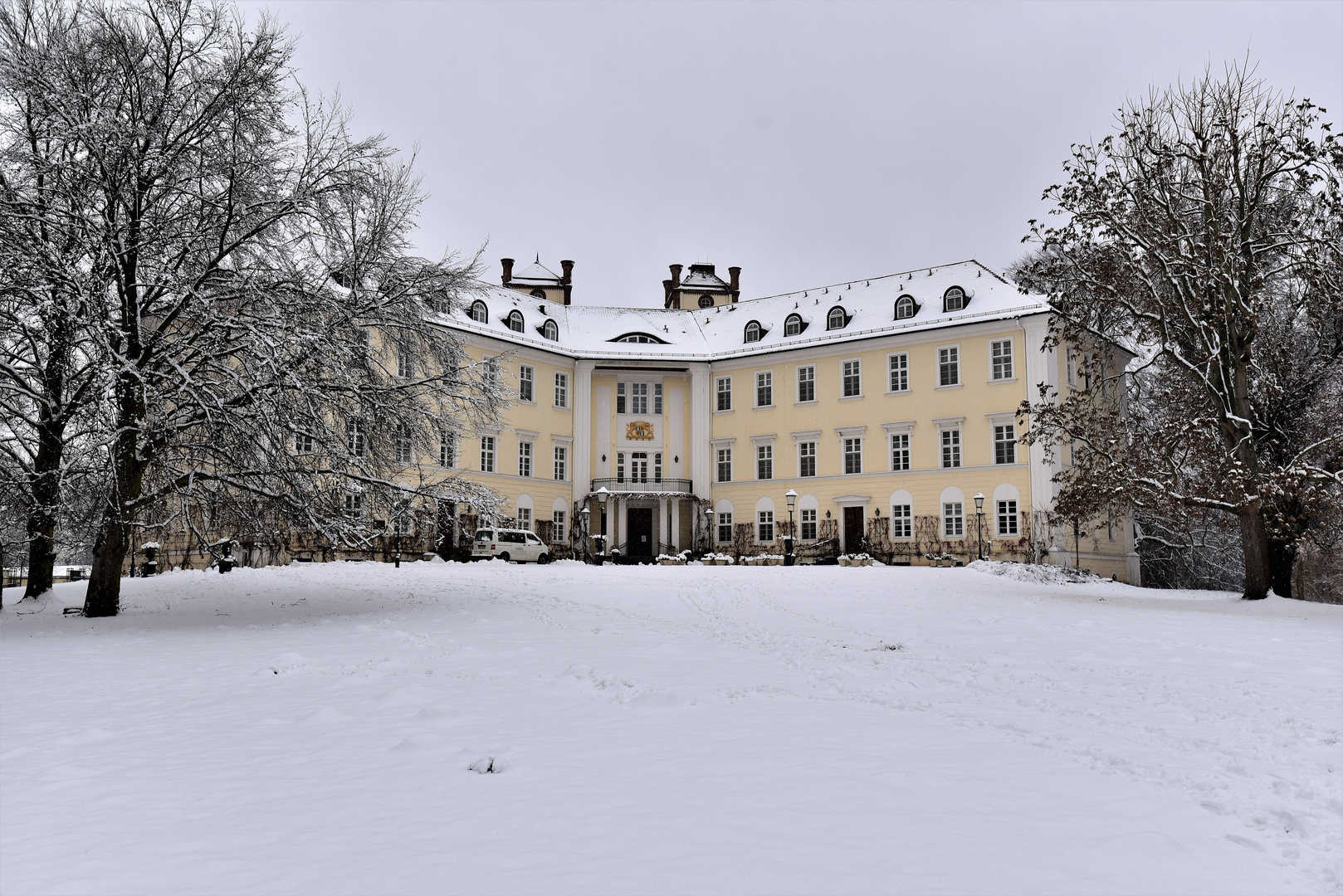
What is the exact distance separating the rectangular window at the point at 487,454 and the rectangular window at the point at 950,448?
1756 centimetres

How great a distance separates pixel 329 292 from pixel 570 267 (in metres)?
37.2

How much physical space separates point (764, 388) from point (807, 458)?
12.2 ft

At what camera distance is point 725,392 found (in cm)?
4209

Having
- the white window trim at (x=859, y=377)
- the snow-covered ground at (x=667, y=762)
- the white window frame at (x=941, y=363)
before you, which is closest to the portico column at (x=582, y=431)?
the white window trim at (x=859, y=377)

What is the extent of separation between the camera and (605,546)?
40188mm

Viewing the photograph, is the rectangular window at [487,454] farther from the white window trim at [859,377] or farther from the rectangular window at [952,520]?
the rectangular window at [952,520]

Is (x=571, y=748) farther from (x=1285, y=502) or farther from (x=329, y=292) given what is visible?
(x=1285, y=502)

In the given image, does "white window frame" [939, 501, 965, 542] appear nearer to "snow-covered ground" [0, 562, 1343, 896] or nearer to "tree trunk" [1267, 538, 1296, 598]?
"tree trunk" [1267, 538, 1296, 598]

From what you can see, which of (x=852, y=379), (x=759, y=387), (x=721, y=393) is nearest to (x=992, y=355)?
(x=852, y=379)

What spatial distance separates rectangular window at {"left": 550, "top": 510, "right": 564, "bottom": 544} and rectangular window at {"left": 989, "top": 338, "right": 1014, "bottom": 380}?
59.8 ft

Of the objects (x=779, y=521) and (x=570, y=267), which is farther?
(x=570, y=267)

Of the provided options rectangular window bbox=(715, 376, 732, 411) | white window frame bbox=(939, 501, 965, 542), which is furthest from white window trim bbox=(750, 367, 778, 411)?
white window frame bbox=(939, 501, 965, 542)

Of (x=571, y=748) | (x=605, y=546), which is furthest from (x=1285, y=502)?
(x=605, y=546)

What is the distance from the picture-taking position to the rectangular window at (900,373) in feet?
124
